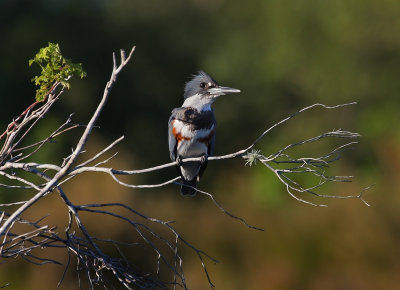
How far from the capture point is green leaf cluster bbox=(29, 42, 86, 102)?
3.02 m

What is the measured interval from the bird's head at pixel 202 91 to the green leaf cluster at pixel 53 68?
230 cm

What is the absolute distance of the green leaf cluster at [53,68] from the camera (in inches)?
119

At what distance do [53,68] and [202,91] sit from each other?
8.16 feet

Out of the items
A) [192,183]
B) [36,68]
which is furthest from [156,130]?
[192,183]

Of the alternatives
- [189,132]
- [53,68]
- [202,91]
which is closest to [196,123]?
[189,132]

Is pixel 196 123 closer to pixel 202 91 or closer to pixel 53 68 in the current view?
pixel 202 91

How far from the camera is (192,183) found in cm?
609

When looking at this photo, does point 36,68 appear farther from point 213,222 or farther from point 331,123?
point 213,222

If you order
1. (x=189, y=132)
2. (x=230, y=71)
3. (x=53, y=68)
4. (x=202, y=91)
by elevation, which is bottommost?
(x=230, y=71)

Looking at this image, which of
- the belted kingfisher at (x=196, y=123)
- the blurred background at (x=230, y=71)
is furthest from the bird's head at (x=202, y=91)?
the blurred background at (x=230, y=71)

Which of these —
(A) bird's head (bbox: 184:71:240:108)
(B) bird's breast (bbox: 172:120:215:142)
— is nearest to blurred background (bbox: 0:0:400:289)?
(A) bird's head (bbox: 184:71:240:108)

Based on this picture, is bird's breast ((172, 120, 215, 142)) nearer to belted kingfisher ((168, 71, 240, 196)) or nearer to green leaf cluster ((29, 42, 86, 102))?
belted kingfisher ((168, 71, 240, 196))

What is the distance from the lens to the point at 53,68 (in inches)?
120

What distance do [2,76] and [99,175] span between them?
8173 millimetres
